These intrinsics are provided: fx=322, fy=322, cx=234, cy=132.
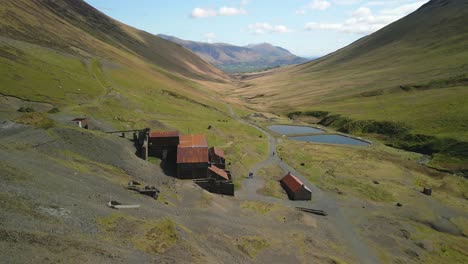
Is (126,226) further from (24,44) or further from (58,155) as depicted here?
(24,44)

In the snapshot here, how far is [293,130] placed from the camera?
154 metres

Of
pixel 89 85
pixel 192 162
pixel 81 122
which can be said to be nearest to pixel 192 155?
pixel 192 162

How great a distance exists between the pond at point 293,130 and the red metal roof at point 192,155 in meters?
77.1

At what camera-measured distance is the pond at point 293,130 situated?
14918 centimetres

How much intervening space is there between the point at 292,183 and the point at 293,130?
3096 inches

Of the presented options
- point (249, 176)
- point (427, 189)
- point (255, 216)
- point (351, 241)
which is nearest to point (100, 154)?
point (255, 216)

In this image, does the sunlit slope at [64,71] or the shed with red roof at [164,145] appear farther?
the sunlit slope at [64,71]

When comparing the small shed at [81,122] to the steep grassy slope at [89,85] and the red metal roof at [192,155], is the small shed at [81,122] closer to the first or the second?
the steep grassy slope at [89,85]

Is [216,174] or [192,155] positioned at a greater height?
[192,155]

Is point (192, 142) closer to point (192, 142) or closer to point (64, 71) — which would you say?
point (192, 142)

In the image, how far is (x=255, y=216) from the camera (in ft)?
195

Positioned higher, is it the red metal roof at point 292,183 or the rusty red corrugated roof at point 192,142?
the rusty red corrugated roof at point 192,142

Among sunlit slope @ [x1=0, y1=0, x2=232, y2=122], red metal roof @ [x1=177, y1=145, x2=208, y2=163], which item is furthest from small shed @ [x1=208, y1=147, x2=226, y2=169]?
sunlit slope @ [x1=0, y1=0, x2=232, y2=122]

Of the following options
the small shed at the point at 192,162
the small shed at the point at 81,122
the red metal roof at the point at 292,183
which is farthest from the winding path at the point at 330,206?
the small shed at the point at 81,122
